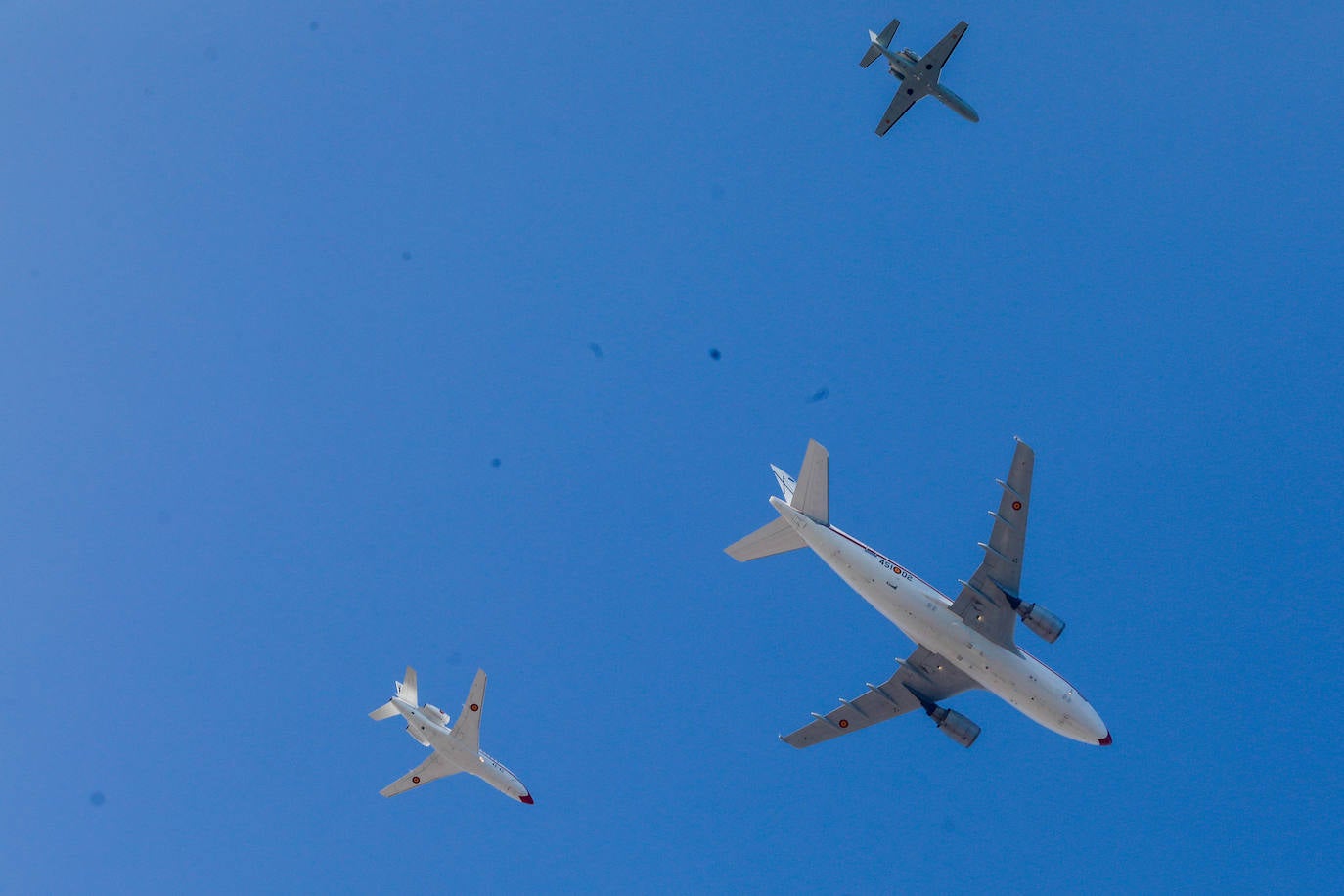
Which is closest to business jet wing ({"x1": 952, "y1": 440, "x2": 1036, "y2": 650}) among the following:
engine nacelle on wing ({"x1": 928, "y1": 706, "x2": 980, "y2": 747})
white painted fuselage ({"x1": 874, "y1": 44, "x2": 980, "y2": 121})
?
engine nacelle on wing ({"x1": 928, "y1": 706, "x2": 980, "y2": 747})

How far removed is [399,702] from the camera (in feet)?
180

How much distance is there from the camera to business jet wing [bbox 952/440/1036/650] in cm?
4162

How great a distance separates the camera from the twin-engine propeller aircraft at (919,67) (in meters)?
47.2

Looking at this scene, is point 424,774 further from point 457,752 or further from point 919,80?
point 919,80

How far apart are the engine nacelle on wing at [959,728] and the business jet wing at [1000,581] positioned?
21.1 ft

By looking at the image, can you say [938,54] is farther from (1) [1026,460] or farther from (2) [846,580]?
(2) [846,580]

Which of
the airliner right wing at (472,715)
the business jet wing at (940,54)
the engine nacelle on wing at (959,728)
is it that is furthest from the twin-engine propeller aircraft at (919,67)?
the airliner right wing at (472,715)

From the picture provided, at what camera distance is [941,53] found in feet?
157

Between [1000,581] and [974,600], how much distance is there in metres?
1.34

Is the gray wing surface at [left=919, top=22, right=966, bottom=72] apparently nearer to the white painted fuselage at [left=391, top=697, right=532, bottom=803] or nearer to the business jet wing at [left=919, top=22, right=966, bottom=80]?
the business jet wing at [left=919, top=22, right=966, bottom=80]

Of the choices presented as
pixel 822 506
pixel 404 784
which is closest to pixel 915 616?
pixel 822 506

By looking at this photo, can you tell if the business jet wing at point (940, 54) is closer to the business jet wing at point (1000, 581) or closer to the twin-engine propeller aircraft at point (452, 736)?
the business jet wing at point (1000, 581)

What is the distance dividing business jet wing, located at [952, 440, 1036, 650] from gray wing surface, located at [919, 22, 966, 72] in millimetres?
21599

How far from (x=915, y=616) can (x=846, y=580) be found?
3.28 meters
